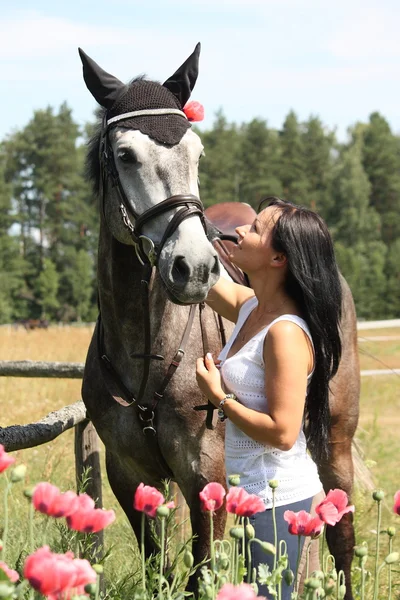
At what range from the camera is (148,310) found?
342 cm

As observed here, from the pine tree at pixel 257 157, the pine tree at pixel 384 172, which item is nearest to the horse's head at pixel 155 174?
the pine tree at pixel 257 157

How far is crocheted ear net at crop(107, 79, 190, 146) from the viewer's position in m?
3.23

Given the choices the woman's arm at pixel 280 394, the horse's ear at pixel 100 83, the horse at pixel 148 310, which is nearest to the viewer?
the woman's arm at pixel 280 394

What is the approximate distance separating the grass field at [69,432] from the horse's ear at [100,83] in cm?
188

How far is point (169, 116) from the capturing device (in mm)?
3334

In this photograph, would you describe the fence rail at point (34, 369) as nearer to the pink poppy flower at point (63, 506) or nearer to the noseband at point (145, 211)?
the noseband at point (145, 211)

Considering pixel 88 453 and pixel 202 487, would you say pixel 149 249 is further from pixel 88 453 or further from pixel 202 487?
pixel 88 453

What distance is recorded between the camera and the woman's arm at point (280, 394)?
7.23 feet

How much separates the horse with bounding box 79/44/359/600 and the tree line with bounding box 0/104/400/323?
40.1 meters

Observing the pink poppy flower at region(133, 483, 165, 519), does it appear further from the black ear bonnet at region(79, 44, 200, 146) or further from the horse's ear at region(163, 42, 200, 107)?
the horse's ear at region(163, 42, 200, 107)

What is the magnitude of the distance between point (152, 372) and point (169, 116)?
1.08m

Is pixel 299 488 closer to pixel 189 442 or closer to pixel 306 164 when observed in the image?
pixel 189 442

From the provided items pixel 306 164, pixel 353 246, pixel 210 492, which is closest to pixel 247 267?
pixel 210 492

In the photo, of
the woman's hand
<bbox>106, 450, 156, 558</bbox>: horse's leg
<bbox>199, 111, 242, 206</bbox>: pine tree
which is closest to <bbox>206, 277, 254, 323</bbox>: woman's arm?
the woman's hand
